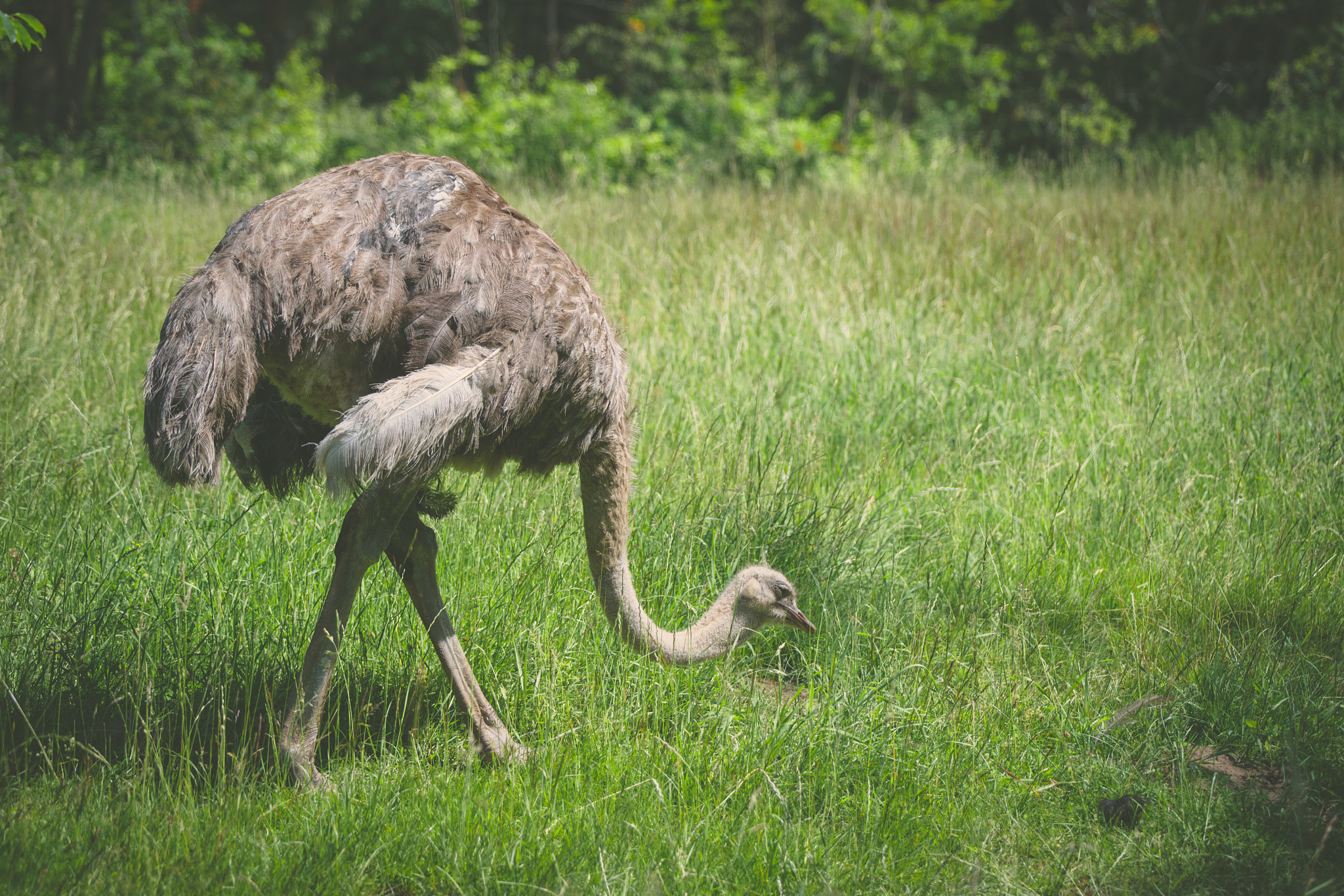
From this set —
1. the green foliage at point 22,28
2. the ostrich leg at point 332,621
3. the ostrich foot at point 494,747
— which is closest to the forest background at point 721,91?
the green foliage at point 22,28

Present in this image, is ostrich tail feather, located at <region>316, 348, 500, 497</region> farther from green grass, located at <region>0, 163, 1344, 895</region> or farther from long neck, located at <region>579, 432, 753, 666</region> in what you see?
green grass, located at <region>0, 163, 1344, 895</region>

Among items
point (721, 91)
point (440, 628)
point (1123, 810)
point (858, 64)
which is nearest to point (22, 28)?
point (440, 628)

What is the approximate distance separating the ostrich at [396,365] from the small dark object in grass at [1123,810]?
1.46 meters

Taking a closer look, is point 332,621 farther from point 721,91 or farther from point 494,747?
point 721,91

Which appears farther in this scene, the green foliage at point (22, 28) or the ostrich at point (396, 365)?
the green foliage at point (22, 28)

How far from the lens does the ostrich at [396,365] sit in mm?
2451

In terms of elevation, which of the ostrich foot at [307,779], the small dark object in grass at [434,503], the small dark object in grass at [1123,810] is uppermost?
the small dark object in grass at [434,503]

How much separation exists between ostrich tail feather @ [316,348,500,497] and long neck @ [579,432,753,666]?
1.99 ft

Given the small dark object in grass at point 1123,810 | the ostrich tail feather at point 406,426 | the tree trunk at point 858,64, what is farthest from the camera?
the tree trunk at point 858,64

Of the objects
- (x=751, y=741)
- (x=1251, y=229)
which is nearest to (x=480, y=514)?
(x=751, y=741)

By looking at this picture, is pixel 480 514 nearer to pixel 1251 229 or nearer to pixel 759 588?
pixel 759 588

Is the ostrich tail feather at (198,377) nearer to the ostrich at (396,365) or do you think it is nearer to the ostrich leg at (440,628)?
the ostrich at (396,365)

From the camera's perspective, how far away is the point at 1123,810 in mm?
2873

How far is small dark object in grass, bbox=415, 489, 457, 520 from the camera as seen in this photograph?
317 cm
